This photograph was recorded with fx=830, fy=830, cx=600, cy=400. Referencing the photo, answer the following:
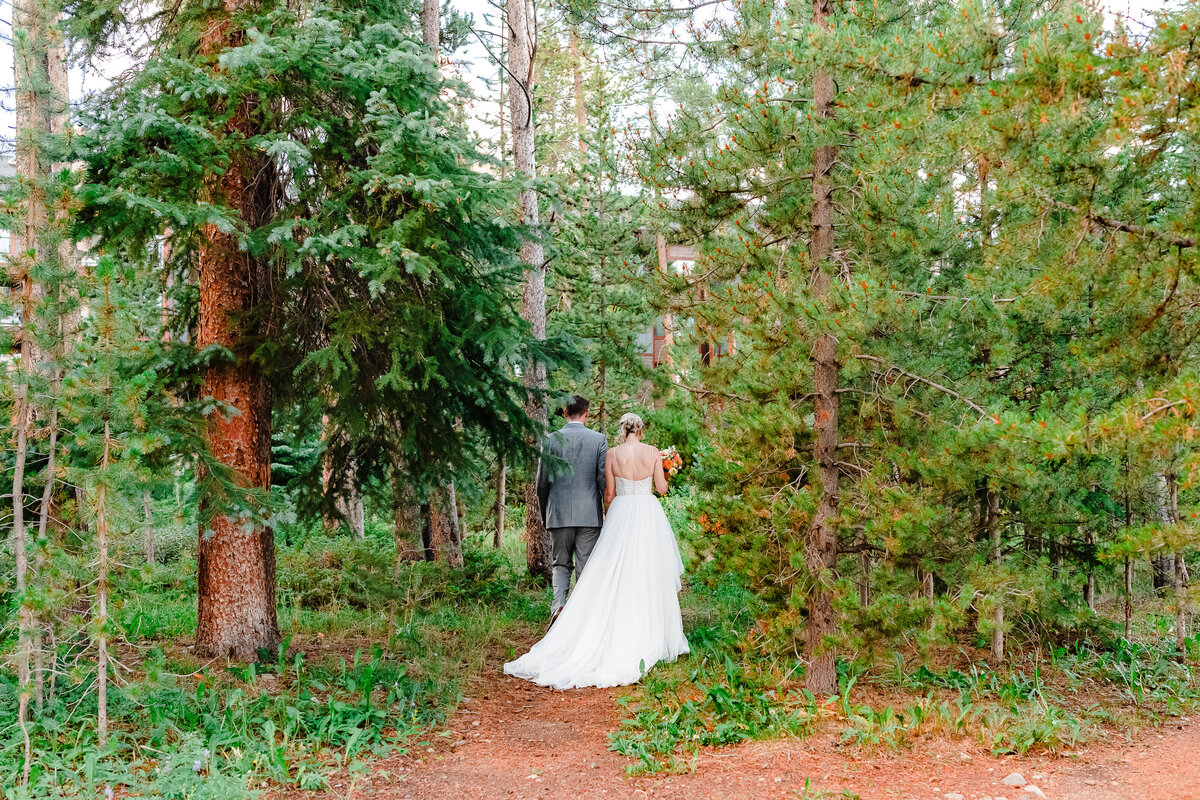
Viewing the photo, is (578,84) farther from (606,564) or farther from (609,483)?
(606,564)

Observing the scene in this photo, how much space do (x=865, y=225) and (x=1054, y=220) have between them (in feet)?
4.18

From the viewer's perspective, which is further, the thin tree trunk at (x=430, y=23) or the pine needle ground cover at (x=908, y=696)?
the thin tree trunk at (x=430, y=23)

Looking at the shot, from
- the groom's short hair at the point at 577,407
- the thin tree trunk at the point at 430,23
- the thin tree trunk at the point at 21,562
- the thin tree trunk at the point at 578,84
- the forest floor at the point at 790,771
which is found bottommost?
the forest floor at the point at 790,771

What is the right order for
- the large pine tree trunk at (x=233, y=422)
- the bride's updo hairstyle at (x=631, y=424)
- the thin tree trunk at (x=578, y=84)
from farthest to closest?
the thin tree trunk at (x=578, y=84), the bride's updo hairstyle at (x=631, y=424), the large pine tree trunk at (x=233, y=422)

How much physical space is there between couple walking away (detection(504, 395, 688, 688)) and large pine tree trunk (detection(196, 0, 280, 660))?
87.0 inches

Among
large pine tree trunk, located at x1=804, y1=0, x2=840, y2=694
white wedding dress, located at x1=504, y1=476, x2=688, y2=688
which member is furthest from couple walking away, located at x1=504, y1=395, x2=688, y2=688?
large pine tree trunk, located at x1=804, y1=0, x2=840, y2=694

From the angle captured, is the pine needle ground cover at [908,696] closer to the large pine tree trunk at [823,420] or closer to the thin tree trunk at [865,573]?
the large pine tree trunk at [823,420]

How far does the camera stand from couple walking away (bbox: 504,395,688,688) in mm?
7137

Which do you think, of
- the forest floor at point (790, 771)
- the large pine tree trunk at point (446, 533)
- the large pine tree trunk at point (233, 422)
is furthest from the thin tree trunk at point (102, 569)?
the large pine tree trunk at point (446, 533)

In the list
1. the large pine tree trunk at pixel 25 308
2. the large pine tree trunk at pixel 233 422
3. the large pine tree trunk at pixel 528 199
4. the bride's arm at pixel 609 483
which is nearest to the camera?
the large pine tree trunk at pixel 25 308

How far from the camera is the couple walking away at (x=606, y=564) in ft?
23.4

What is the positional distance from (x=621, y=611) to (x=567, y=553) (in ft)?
3.95

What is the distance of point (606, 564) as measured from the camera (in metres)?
7.51

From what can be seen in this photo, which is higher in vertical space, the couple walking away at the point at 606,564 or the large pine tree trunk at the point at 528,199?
the large pine tree trunk at the point at 528,199
